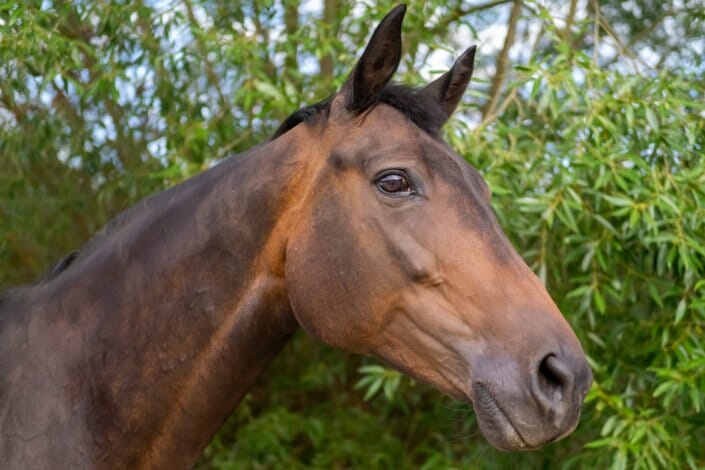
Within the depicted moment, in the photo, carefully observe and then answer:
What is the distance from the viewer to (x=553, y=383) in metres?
1.90

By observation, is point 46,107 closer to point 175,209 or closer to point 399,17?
point 175,209

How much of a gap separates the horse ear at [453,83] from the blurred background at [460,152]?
2.94 feet

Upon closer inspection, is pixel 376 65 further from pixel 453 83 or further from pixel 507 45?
pixel 507 45

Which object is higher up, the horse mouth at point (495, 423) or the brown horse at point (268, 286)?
the brown horse at point (268, 286)

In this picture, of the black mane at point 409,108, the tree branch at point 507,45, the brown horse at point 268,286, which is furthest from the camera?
the tree branch at point 507,45

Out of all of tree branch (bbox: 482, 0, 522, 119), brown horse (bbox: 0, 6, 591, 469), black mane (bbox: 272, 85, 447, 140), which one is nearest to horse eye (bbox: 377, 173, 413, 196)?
brown horse (bbox: 0, 6, 591, 469)

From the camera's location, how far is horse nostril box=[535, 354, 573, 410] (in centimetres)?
186

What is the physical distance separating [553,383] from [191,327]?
0.98 metres

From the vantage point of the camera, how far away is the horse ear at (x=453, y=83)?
2.50 meters

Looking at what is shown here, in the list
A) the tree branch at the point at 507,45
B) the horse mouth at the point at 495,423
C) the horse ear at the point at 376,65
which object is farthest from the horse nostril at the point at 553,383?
the tree branch at the point at 507,45

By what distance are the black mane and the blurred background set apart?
2.70 ft

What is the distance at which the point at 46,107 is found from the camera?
4.88 m

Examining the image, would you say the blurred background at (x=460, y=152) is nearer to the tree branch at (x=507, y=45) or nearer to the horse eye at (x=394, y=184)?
the tree branch at (x=507, y=45)

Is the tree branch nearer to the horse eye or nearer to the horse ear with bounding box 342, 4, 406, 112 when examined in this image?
the horse ear with bounding box 342, 4, 406, 112
